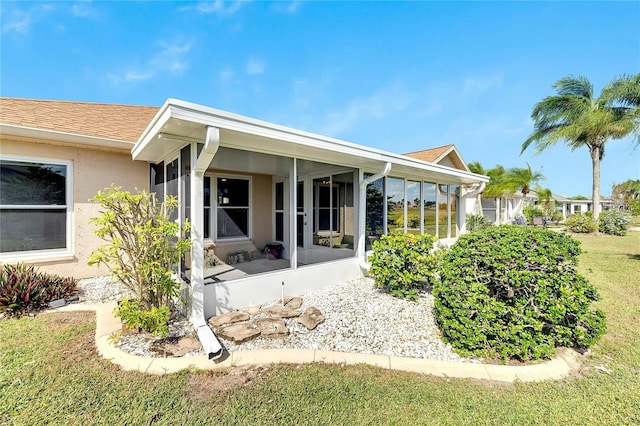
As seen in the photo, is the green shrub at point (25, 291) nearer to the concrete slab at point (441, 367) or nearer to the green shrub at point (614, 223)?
the concrete slab at point (441, 367)

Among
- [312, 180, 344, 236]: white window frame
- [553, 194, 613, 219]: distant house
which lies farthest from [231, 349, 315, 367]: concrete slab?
[553, 194, 613, 219]: distant house

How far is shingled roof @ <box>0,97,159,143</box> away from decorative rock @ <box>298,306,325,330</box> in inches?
229

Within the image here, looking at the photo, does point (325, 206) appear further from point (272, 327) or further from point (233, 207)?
point (272, 327)

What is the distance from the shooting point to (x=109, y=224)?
3.83 metres

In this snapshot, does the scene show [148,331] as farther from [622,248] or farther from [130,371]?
[622,248]

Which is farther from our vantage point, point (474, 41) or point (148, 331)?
point (474, 41)

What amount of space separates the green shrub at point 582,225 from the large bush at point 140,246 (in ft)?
76.5

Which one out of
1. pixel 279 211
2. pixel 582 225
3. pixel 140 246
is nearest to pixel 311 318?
pixel 140 246

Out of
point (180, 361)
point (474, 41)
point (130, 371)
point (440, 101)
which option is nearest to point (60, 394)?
point (130, 371)

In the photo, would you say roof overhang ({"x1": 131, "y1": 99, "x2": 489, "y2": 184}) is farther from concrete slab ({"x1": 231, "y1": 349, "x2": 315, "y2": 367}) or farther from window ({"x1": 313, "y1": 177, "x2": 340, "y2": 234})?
concrete slab ({"x1": 231, "y1": 349, "x2": 315, "y2": 367})

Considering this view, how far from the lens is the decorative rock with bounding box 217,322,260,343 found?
3.79 m

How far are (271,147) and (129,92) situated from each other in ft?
33.7

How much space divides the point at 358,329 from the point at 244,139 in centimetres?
358

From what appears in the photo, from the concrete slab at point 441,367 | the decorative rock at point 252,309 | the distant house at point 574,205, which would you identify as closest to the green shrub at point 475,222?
the concrete slab at point 441,367
